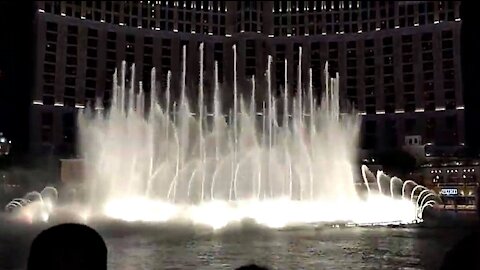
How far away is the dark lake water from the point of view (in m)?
13.4

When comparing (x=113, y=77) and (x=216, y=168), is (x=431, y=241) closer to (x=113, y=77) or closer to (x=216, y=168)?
(x=216, y=168)

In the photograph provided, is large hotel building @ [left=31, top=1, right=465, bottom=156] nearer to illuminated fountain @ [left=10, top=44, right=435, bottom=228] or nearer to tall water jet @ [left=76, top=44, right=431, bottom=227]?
illuminated fountain @ [left=10, top=44, right=435, bottom=228]

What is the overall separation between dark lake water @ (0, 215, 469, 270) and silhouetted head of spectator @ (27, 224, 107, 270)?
8.65m

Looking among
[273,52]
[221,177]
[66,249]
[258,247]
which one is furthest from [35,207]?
[273,52]

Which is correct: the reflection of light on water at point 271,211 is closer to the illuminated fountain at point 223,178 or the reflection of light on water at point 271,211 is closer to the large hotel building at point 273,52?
the illuminated fountain at point 223,178

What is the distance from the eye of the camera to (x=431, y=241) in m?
19.0

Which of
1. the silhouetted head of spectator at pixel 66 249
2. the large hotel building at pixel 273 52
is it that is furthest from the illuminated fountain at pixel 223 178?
the large hotel building at pixel 273 52

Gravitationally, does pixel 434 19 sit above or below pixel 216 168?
above

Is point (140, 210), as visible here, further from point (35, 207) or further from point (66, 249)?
point (66, 249)

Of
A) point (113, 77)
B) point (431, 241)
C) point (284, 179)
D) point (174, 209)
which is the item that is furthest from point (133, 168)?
point (113, 77)

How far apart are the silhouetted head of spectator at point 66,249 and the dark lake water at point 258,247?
865 cm

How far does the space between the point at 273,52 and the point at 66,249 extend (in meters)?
94.6

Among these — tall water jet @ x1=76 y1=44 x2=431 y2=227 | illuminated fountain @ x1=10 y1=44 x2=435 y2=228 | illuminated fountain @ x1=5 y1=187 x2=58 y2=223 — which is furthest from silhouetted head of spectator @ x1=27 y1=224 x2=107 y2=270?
illuminated fountain @ x1=5 y1=187 x2=58 y2=223

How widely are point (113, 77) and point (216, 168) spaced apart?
176 ft
